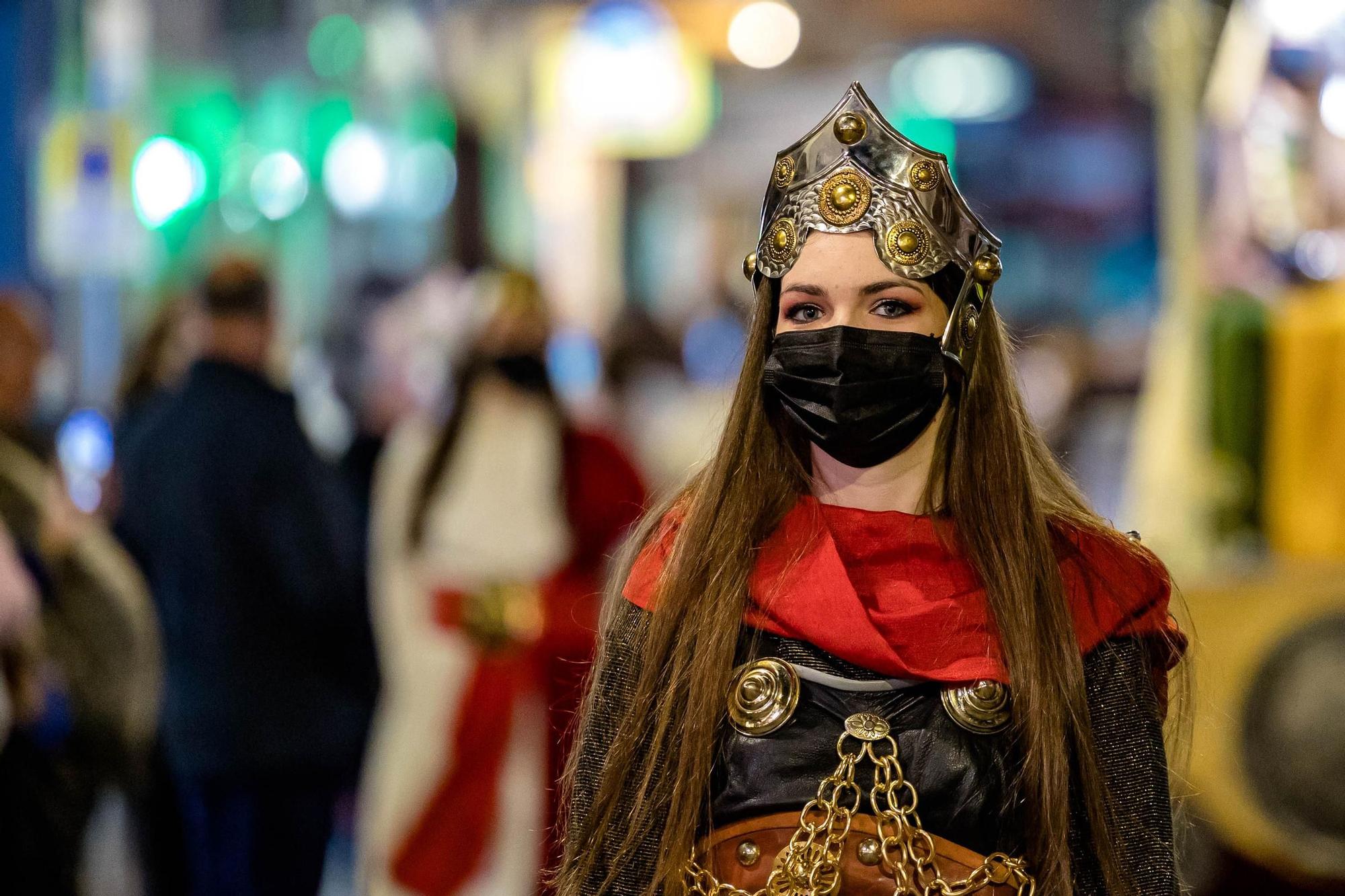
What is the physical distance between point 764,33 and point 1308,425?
918 cm

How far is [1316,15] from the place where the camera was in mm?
6195

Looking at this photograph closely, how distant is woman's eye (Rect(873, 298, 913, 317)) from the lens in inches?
102

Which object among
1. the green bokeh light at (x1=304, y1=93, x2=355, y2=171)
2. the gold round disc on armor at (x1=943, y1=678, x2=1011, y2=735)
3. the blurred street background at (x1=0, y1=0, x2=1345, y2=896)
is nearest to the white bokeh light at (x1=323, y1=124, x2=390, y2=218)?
the green bokeh light at (x1=304, y1=93, x2=355, y2=171)

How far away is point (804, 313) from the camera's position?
2639 mm

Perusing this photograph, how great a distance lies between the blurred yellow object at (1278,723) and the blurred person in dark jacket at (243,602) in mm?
2809

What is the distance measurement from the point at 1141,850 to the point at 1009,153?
16.2 m

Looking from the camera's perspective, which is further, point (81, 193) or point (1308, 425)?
point (81, 193)

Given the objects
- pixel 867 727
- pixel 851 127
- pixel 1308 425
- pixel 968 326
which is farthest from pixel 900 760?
pixel 1308 425

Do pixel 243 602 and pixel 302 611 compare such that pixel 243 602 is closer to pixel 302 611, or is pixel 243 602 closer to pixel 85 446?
pixel 302 611

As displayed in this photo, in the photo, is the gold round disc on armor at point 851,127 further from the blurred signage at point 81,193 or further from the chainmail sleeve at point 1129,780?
the blurred signage at point 81,193

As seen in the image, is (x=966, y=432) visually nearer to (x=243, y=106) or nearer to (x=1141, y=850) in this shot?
(x=1141, y=850)

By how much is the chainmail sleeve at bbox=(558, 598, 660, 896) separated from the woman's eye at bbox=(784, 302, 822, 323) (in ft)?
1.65

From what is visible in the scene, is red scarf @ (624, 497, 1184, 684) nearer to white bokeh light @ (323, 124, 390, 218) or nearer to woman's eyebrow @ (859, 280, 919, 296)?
woman's eyebrow @ (859, 280, 919, 296)

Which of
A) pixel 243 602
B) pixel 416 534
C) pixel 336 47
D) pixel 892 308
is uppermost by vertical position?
pixel 336 47
